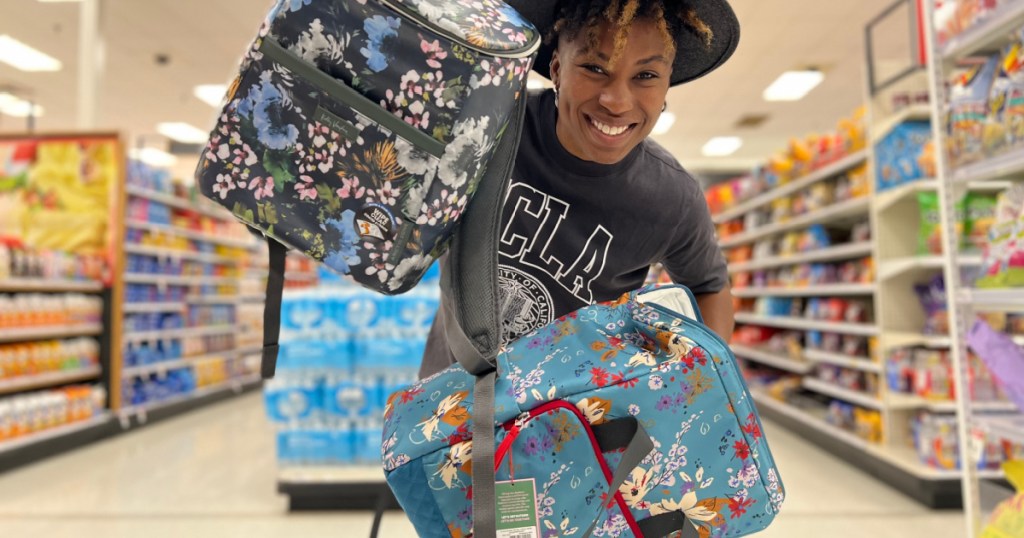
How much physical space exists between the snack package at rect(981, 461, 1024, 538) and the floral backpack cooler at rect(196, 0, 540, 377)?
6.48 ft

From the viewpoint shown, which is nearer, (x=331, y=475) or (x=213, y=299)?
(x=331, y=475)

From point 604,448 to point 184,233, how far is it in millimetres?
6969

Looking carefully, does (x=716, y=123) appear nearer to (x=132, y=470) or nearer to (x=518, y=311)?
(x=132, y=470)

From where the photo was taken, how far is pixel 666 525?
0.83 m

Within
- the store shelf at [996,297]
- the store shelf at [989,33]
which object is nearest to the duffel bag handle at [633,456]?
the store shelf at [996,297]

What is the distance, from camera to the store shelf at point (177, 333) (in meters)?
5.73

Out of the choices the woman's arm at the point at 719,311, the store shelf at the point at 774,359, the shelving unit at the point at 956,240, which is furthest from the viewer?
the store shelf at the point at 774,359

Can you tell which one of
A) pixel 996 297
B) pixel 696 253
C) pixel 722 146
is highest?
pixel 722 146

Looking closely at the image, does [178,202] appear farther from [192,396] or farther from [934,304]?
[934,304]

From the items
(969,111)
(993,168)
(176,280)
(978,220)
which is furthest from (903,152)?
(176,280)

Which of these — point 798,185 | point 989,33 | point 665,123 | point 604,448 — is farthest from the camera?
point 665,123

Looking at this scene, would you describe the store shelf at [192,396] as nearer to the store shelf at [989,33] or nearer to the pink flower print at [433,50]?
the pink flower print at [433,50]

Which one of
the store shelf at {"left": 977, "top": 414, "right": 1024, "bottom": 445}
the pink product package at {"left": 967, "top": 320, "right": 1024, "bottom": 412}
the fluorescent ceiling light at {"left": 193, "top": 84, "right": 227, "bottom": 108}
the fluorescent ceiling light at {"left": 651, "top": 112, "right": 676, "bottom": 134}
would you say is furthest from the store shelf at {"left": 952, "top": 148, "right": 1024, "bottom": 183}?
the fluorescent ceiling light at {"left": 193, "top": 84, "right": 227, "bottom": 108}

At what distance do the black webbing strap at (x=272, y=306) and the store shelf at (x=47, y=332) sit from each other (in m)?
4.54
